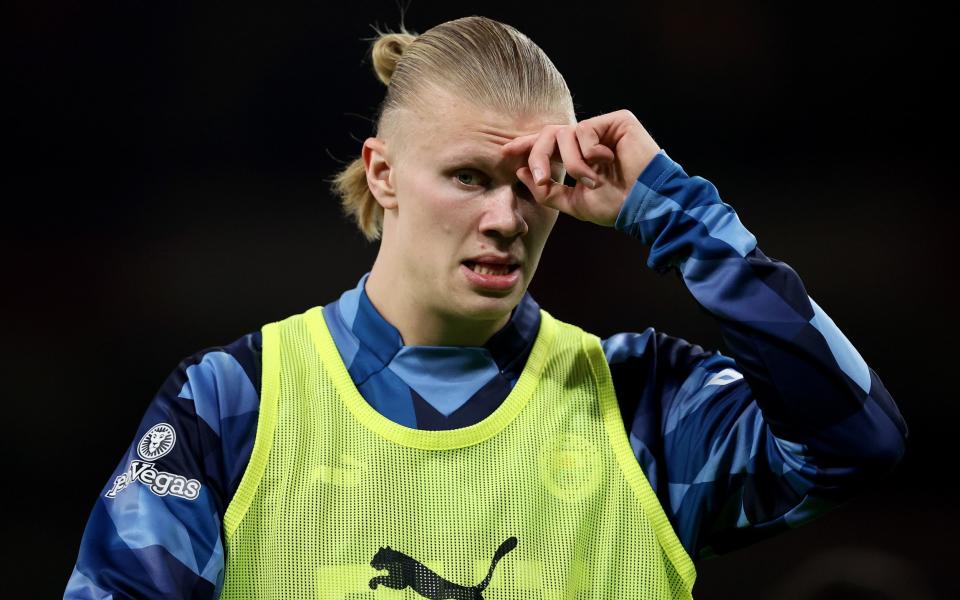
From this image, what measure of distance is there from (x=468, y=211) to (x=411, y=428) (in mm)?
331

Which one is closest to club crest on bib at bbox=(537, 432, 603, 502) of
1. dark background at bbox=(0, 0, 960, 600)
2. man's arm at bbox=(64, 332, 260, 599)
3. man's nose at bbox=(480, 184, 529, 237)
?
man's nose at bbox=(480, 184, 529, 237)

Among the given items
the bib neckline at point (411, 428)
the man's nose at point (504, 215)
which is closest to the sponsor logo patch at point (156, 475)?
the bib neckline at point (411, 428)

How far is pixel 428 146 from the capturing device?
6.06 feet

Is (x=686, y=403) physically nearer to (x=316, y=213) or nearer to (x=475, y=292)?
(x=475, y=292)

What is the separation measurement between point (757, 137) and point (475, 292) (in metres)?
1.91

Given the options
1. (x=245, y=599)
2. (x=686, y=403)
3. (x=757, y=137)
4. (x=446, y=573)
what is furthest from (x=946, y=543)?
(x=245, y=599)

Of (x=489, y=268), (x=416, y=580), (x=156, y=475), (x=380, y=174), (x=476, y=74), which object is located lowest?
(x=416, y=580)

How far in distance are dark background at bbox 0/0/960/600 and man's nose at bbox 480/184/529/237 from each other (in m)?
1.36

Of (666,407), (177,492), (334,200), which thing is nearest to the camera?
(177,492)

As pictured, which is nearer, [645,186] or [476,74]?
[645,186]

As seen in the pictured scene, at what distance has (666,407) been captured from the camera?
1888mm

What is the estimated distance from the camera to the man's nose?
178cm

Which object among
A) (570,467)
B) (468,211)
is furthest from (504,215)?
(570,467)

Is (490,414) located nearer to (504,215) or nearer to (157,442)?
(504,215)
